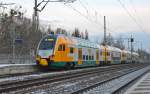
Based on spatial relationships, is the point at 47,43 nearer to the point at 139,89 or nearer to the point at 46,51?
the point at 46,51

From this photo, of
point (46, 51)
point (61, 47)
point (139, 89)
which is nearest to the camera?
point (139, 89)

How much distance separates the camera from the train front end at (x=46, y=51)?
35375mm

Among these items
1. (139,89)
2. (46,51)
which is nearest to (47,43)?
(46,51)

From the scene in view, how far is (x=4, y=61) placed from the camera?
48.3 meters

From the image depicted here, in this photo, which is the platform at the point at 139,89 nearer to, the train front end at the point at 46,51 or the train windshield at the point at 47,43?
the train front end at the point at 46,51

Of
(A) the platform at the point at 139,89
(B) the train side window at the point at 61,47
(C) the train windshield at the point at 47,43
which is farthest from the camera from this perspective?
(B) the train side window at the point at 61,47

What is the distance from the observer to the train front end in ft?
116

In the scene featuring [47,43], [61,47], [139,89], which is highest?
[47,43]

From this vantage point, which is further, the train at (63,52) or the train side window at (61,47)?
the train side window at (61,47)

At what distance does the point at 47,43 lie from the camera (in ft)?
120

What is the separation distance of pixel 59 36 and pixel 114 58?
3411cm

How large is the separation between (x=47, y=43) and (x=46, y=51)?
93 centimetres

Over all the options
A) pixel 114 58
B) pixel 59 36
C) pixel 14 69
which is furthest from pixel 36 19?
pixel 114 58

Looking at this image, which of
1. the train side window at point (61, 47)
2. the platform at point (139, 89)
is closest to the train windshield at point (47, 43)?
the train side window at point (61, 47)
